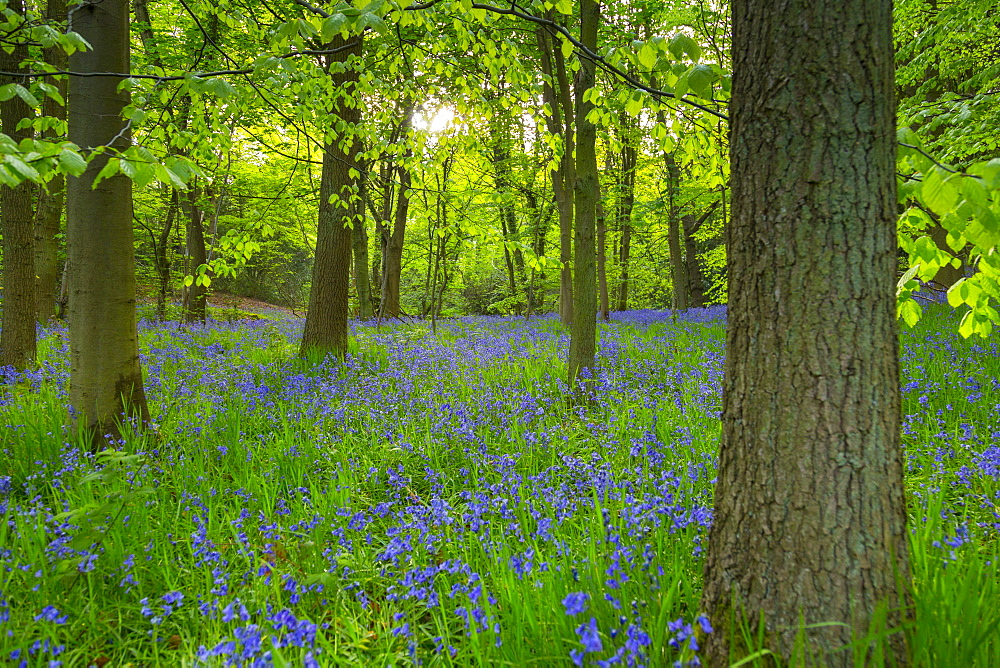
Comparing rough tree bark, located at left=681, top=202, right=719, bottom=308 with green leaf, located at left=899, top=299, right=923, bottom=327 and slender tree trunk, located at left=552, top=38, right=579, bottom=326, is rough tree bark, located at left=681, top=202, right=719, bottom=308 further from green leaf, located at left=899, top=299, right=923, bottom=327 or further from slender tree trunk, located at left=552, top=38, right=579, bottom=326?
green leaf, located at left=899, top=299, right=923, bottom=327

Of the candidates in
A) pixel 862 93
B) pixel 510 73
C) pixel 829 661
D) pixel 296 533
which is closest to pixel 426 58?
pixel 510 73

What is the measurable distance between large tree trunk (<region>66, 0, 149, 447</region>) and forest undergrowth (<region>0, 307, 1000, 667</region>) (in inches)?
14.8

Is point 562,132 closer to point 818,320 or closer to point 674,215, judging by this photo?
point 674,215

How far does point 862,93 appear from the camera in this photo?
133 centimetres

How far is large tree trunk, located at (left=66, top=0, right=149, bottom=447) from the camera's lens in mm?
3461

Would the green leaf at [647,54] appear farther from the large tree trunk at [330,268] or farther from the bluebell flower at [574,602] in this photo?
the large tree trunk at [330,268]

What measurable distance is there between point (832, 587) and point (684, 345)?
6422 mm

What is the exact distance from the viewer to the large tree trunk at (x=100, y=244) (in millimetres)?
3461

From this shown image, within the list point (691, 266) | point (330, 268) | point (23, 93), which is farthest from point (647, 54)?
point (691, 266)

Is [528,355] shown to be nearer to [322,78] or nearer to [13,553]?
[322,78]

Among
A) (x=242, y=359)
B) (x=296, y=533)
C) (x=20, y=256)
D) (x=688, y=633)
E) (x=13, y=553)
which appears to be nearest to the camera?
(x=688, y=633)

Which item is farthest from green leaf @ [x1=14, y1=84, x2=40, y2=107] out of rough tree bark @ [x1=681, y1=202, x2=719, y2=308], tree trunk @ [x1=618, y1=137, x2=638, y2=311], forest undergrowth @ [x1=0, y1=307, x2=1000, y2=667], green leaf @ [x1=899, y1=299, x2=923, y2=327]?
rough tree bark @ [x1=681, y1=202, x2=719, y2=308]

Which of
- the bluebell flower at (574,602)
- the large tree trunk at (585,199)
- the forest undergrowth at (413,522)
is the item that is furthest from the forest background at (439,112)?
the bluebell flower at (574,602)

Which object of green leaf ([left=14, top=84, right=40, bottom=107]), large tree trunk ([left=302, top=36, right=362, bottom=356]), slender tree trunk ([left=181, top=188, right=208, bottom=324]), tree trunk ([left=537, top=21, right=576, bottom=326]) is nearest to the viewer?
green leaf ([left=14, top=84, right=40, bottom=107])
